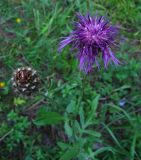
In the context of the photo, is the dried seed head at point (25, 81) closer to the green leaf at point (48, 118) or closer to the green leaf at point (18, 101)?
the green leaf at point (48, 118)

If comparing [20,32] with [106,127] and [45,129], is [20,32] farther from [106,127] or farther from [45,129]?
[106,127]

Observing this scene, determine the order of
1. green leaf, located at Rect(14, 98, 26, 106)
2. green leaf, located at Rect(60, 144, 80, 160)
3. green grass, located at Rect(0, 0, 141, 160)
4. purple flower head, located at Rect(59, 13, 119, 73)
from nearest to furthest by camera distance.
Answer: purple flower head, located at Rect(59, 13, 119, 73) < green leaf, located at Rect(60, 144, 80, 160) < green grass, located at Rect(0, 0, 141, 160) < green leaf, located at Rect(14, 98, 26, 106)

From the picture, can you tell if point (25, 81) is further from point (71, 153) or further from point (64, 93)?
point (64, 93)

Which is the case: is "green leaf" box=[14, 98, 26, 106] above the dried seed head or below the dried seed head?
below

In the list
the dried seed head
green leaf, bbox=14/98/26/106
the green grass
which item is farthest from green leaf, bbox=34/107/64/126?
green leaf, bbox=14/98/26/106

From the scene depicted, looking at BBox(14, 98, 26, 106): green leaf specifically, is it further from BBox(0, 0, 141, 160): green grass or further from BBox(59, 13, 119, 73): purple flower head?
BBox(59, 13, 119, 73): purple flower head

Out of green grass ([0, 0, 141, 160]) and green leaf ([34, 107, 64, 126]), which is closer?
green leaf ([34, 107, 64, 126])
